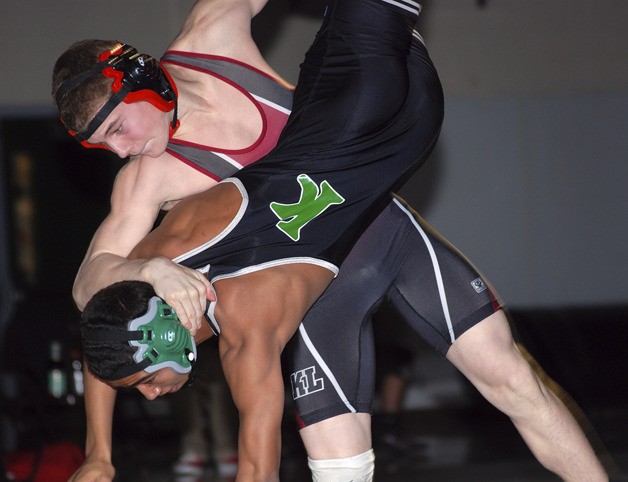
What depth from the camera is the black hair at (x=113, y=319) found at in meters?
1.91

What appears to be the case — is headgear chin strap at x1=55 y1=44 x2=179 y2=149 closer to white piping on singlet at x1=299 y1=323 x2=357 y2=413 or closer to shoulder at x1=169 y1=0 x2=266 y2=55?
shoulder at x1=169 y1=0 x2=266 y2=55

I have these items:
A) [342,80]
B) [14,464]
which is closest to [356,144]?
[342,80]

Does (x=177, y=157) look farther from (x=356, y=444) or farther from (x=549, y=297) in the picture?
(x=549, y=297)

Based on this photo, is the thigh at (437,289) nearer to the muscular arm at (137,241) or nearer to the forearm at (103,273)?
the muscular arm at (137,241)

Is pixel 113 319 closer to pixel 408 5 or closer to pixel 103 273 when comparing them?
pixel 103 273

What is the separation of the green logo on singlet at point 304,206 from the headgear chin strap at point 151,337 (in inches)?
13.7

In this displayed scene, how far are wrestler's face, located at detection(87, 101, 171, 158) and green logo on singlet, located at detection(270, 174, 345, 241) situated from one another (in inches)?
13.3

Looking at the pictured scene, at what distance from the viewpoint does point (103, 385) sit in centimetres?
201

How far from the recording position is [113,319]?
1908 mm

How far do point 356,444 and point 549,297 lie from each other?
3.66 metres

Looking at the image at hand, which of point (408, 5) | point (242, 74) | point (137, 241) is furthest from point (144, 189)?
point (408, 5)

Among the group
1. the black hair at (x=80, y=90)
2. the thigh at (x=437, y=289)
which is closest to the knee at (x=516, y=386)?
the thigh at (x=437, y=289)

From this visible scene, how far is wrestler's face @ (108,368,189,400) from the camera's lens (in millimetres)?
1962

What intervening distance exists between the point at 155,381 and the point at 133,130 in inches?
23.3
